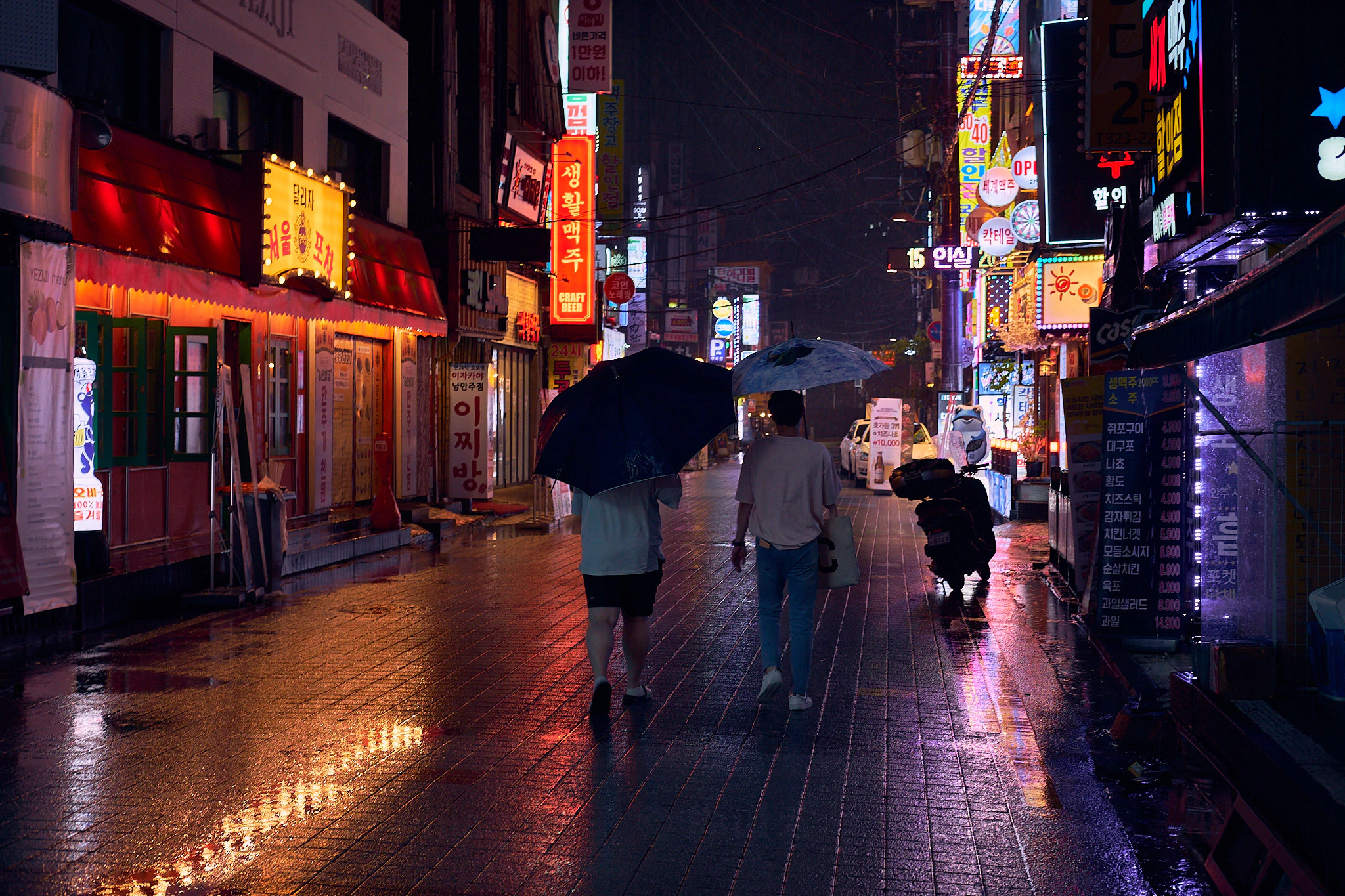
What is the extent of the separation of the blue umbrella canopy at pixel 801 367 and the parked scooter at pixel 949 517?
5065mm

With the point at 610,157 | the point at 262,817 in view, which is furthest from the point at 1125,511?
the point at 610,157

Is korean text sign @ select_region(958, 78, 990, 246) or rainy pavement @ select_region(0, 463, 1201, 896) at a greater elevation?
korean text sign @ select_region(958, 78, 990, 246)

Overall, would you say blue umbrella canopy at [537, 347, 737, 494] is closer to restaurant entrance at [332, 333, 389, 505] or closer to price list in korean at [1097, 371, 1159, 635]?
price list in korean at [1097, 371, 1159, 635]

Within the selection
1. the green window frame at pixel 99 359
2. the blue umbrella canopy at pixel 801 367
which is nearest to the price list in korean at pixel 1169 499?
the blue umbrella canopy at pixel 801 367

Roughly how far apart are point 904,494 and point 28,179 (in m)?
9.34

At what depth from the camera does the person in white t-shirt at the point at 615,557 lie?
7.48 metres

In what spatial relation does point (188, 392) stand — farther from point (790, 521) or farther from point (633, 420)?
point (790, 521)

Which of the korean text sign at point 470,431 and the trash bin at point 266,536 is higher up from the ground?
the korean text sign at point 470,431

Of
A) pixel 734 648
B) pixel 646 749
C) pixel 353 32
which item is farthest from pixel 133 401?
pixel 353 32

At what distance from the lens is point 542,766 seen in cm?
631

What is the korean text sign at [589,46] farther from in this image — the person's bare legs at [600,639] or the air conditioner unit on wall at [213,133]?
the person's bare legs at [600,639]

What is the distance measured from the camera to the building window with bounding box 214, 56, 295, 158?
16.4 meters

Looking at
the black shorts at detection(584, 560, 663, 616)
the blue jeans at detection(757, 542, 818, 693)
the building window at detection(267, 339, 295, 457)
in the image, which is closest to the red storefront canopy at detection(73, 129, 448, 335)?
the building window at detection(267, 339, 295, 457)

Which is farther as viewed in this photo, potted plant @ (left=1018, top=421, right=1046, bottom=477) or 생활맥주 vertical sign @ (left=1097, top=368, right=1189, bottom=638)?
potted plant @ (left=1018, top=421, right=1046, bottom=477)
